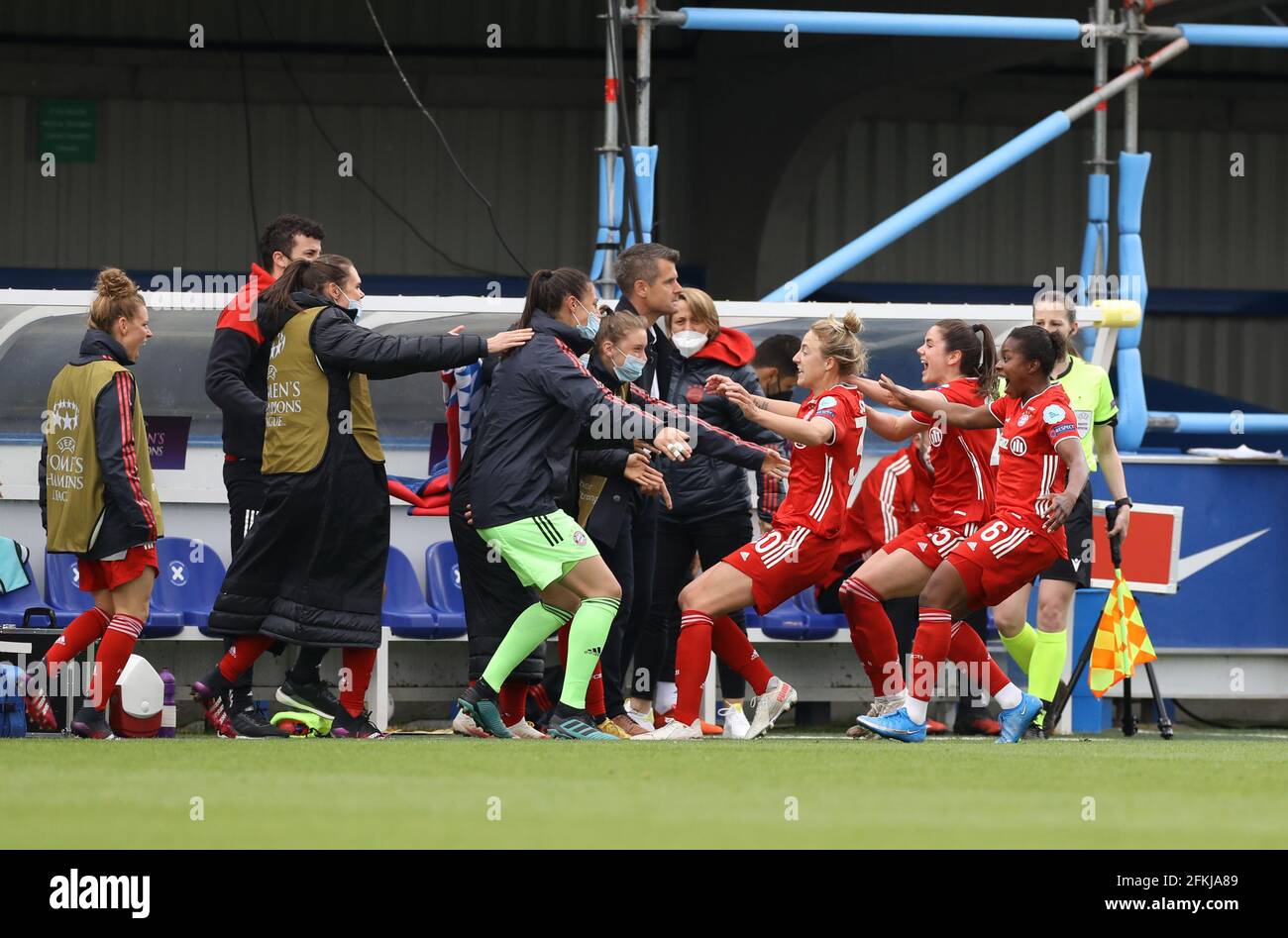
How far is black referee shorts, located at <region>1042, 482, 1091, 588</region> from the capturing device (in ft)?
31.0

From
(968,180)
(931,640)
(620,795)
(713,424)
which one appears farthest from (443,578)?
(620,795)

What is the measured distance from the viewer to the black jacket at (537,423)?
777cm

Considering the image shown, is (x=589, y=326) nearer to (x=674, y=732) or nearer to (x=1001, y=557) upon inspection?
(x=674, y=732)

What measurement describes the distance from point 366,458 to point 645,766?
7.46 feet

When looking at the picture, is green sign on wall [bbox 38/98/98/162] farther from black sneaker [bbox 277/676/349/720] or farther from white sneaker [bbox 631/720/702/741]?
white sneaker [bbox 631/720/702/741]

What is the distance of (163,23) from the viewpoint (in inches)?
800

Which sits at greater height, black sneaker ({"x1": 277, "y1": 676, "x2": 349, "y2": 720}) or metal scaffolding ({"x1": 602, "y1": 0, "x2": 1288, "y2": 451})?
metal scaffolding ({"x1": 602, "y1": 0, "x2": 1288, "y2": 451})

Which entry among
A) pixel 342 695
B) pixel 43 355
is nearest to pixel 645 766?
pixel 342 695

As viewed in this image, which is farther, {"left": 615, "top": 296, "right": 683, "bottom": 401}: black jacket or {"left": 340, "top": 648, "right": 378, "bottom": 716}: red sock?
{"left": 615, "top": 296, "right": 683, "bottom": 401}: black jacket

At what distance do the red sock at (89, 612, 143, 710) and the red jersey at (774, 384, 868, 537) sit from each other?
254cm

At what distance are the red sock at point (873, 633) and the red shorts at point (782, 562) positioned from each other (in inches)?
12.0

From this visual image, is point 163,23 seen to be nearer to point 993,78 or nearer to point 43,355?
point 993,78

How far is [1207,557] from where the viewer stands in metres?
11.6

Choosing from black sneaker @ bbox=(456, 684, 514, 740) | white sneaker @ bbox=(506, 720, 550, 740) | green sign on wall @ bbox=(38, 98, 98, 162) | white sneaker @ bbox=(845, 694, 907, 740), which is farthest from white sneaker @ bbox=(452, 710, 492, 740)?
green sign on wall @ bbox=(38, 98, 98, 162)
